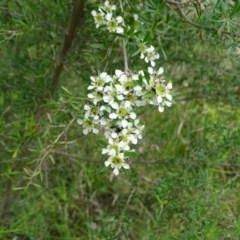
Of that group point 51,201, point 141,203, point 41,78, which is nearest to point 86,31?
point 41,78

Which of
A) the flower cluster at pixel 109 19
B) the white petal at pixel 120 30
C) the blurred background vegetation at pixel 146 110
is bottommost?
the blurred background vegetation at pixel 146 110

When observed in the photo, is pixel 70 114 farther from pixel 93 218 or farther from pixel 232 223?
pixel 93 218

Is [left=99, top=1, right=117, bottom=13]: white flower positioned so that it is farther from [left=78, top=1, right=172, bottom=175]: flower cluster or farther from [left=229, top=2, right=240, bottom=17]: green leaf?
[left=229, top=2, right=240, bottom=17]: green leaf

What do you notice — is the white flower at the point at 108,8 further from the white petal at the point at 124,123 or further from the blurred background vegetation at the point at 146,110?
the white petal at the point at 124,123

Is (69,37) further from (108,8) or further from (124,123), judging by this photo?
(124,123)

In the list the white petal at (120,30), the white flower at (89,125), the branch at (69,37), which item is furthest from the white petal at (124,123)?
the branch at (69,37)
